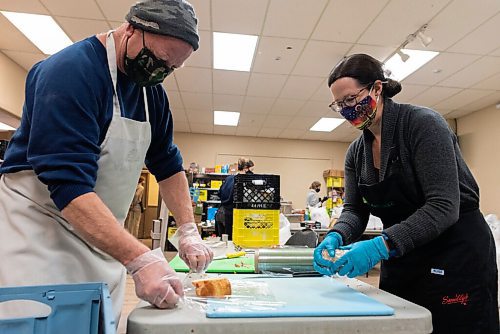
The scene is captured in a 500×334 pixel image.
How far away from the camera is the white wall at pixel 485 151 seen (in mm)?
6051

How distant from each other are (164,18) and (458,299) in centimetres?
112

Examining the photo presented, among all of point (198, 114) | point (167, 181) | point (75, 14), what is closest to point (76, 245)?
point (167, 181)

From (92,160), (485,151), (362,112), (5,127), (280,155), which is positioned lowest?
(92,160)

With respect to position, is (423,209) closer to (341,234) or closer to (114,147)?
(341,234)

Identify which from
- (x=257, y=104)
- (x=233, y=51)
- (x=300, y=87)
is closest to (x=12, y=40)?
(x=233, y=51)

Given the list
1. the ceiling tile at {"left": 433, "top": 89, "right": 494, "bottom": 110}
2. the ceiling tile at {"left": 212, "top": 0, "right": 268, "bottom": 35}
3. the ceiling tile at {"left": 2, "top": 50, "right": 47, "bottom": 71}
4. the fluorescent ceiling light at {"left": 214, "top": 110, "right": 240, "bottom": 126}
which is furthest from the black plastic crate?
the fluorescent ceiling light at {"left": 214, "top": 110, "right": 240, "bottom": 126}

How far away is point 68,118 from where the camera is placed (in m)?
0.81

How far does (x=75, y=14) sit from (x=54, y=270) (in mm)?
3415

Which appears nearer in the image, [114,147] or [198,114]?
[114,147]

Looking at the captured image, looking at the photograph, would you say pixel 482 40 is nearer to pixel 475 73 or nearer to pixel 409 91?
pixel 475 73

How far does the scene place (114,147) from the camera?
3.20 feet

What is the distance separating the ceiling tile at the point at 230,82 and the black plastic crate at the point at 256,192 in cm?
285

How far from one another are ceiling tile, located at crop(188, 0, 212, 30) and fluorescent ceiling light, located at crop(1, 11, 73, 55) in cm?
153

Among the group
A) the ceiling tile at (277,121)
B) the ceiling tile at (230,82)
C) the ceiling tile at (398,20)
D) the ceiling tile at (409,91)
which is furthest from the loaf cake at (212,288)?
the ceiling tile at (277,121)
